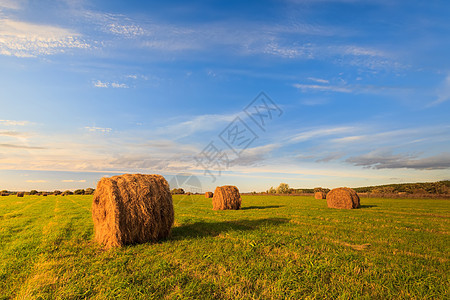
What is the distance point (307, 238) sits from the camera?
923cm

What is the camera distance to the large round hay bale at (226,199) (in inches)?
846

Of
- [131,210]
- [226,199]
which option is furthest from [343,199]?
[131,210]

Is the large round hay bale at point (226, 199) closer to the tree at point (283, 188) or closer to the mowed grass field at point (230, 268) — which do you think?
the mowed grass field at point (230, 268)

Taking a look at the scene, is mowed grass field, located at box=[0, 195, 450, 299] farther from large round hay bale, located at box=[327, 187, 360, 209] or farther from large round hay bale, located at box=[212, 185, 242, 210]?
large round hay bale, located at box=[327, 187, 360, 209]

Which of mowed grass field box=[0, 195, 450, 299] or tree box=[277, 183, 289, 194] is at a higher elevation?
mowed grass field box=[0, 195, 450, 299]

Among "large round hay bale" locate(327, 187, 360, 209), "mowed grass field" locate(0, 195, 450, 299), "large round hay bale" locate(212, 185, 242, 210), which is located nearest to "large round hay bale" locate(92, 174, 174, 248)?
"mowed grass field" locate(0, 195, 450, 299)

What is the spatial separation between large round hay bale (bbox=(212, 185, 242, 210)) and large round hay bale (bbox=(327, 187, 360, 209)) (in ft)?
36.4

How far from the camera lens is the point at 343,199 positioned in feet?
81.6

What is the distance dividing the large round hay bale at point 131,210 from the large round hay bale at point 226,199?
1235cm

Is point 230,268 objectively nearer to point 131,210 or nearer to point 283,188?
point 131,210

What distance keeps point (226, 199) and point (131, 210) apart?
13563 mm

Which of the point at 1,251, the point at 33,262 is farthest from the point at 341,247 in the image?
the point at 1,251

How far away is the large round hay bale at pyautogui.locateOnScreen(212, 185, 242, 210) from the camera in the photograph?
70.5ft

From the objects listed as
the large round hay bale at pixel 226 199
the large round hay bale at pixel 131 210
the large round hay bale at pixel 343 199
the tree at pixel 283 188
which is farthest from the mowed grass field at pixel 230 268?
the tree at pixel 283 188
